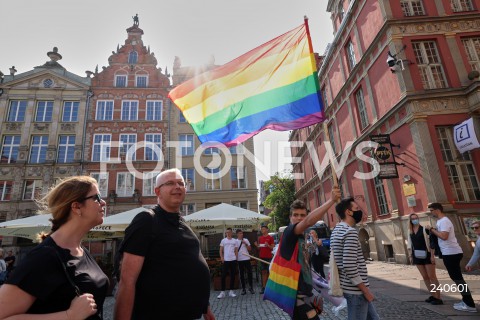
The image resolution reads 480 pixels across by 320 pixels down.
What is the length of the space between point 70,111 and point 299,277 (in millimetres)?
29791

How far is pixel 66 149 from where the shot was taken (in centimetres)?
2595

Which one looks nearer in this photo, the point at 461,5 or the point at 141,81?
the point at 461,5

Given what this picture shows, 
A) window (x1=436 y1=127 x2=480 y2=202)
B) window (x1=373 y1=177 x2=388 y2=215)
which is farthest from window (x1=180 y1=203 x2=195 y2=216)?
window (x1=436 y1=127 x2=480 y2=202)

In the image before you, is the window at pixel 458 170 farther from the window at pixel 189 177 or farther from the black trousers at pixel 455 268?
the window at pixel 189 177

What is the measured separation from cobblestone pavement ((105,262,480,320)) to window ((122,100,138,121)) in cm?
2127

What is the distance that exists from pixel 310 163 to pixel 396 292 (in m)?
23.4

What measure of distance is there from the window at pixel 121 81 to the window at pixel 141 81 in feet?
3.84

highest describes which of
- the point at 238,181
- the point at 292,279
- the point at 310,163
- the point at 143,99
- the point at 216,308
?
the point at 143,99

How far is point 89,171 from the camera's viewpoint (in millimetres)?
25484

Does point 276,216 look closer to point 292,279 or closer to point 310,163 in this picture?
point 310,163

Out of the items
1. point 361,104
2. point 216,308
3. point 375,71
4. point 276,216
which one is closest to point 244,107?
point 216,308

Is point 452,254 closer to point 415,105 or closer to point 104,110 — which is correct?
point 415,105

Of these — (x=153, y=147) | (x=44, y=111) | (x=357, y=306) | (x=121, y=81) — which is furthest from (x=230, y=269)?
(x=44, y=111)

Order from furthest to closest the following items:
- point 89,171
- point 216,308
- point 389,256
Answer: point 89,171
point 389,256
point 216,308
